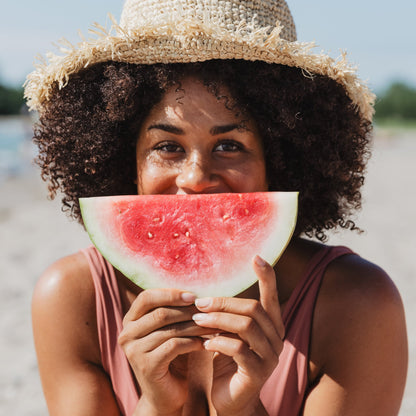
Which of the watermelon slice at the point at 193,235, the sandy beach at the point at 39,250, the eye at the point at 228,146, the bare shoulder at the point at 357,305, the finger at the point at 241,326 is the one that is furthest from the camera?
the sandy beach at the point at 39,250

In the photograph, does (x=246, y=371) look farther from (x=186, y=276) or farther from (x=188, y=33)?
(x=188, y=33)

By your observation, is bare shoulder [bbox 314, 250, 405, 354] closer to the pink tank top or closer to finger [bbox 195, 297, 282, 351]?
the pink tank top

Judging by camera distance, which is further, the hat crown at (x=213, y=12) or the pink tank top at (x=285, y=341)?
the pink tank top at (x=285, y=341)

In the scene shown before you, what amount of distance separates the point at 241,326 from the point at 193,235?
15.9 inches

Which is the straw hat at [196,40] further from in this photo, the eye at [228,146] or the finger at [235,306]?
the finger at [235,306]

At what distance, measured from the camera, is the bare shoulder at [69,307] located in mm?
2051

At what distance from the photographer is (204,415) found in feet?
6.41

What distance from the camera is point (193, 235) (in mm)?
1654

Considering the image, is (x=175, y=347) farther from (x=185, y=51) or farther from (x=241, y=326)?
(x=185, y=51)

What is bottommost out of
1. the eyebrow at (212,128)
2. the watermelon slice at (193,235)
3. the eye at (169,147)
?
the watermelon slice at (193,235)

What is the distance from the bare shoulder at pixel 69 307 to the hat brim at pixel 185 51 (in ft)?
2.70

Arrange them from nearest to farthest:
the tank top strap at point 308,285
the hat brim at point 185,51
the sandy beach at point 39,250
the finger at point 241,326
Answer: the finger at point 241,326
the hat brim at point 185,51
the tank top strap at point 308,285
the sandy beach at point 39,250

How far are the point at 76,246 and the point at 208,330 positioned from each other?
19.8 feet

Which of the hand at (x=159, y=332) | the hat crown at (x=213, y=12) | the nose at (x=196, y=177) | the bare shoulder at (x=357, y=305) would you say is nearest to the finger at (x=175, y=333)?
the hand at (x=159, y=332)
